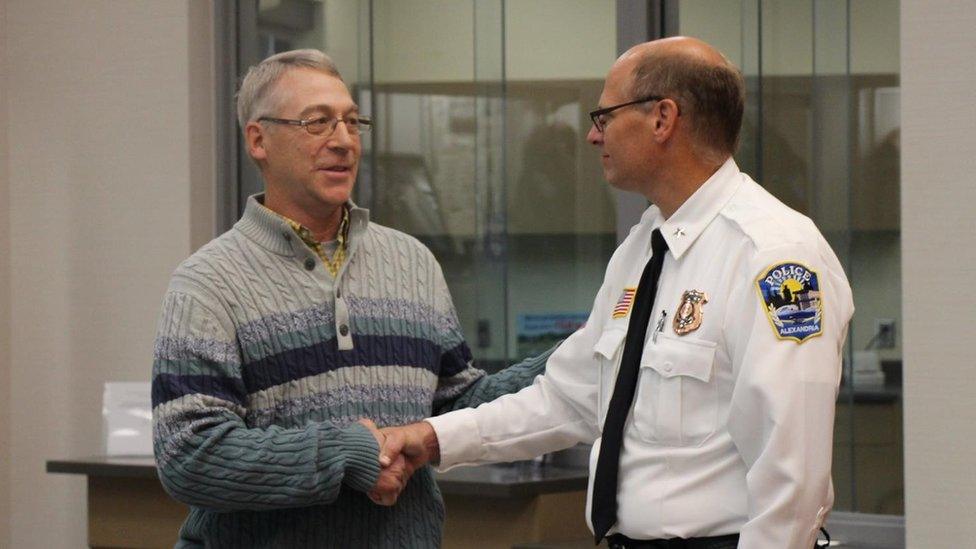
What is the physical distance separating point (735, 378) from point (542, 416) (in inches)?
22.7

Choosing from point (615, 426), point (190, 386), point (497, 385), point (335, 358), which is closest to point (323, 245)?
point (335, 358)

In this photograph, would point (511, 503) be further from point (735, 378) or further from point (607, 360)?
point (735, 378)

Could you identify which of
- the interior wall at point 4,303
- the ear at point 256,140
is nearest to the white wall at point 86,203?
the interior wall at point 4,303

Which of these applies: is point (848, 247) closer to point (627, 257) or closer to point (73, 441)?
point (627, 257)

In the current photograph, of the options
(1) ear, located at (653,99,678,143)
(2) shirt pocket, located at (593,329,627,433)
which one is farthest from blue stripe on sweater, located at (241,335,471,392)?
(1) ear, located at (653,99,678,143)

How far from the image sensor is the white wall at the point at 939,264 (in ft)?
10.1

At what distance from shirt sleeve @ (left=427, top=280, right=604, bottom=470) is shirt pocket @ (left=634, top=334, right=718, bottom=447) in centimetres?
36

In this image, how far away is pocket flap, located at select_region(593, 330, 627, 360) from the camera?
2.18 m

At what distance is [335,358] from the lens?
7.20 ft

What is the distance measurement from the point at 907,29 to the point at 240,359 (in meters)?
1.78

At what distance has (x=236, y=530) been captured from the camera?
218 cm

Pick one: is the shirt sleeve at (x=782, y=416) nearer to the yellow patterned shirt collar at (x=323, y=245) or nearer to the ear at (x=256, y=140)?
the yellow patterned shirt collar at (x=323, y=245)

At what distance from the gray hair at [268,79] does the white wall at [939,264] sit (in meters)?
1.44

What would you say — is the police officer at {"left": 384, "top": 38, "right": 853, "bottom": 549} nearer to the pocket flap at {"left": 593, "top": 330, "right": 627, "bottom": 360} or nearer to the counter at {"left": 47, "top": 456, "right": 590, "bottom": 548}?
the pocket flap at {"left": 593, "top": 330, "right": 627, "bottom": 360}
